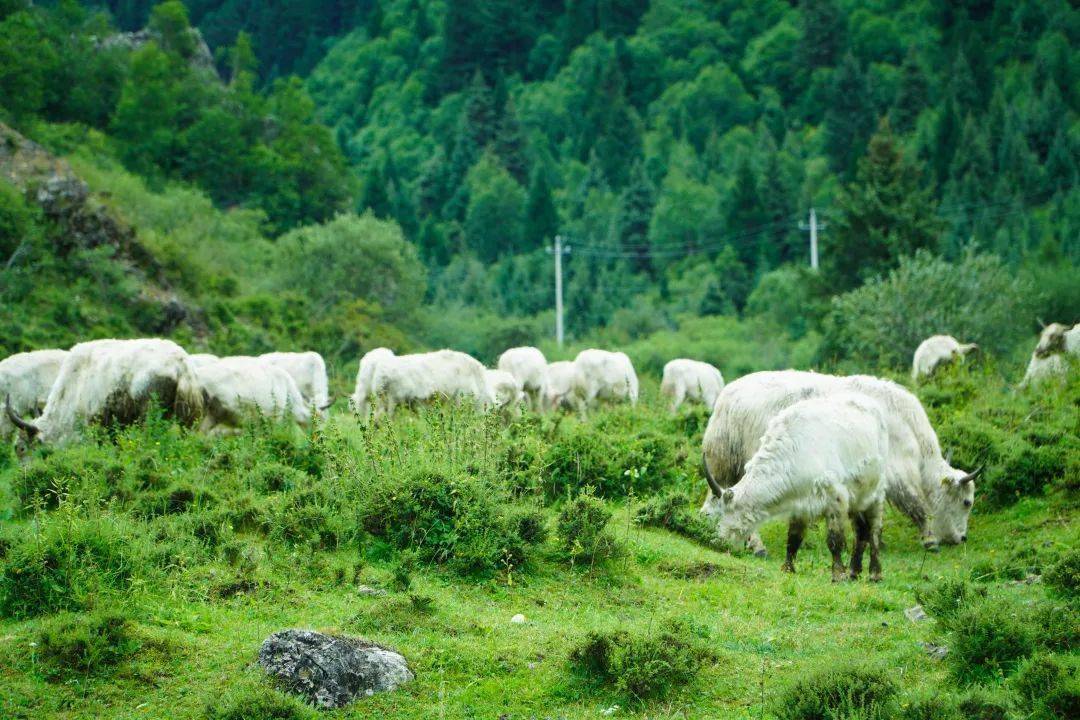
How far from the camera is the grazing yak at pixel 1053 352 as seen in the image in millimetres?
18844

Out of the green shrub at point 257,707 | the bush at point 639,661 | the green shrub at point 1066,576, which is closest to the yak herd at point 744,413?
the green shrub at point 1066,576

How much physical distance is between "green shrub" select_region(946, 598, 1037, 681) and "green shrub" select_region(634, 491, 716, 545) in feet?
15.0

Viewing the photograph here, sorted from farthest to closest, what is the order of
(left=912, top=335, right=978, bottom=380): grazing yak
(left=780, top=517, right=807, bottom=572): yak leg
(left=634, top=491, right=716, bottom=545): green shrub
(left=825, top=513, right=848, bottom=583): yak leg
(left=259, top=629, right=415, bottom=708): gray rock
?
(left=912, top=335, right=978, bottom=380): grazing yak
(left=634, top=491, right=716, bottom=545): green shrub
(left=780, top=517, right=807, bottom=572): yak leg
(left=825, top=513, right=848, bottom=583): yak leg
(left=259, top=629, right=415, bottom=708): gray rock

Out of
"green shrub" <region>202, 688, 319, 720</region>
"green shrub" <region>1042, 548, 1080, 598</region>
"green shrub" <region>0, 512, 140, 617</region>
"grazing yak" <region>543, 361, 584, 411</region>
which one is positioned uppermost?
"green shrub" <region>0, 512, 140, 617</region>

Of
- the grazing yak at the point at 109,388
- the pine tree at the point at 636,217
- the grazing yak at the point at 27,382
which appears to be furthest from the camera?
the pine tree at the point at 636,217

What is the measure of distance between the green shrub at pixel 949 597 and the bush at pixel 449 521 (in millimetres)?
3534

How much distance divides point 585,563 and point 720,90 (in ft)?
350

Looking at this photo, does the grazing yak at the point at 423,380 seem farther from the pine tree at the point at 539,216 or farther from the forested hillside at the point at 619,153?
the pine tree at the point at 539,216

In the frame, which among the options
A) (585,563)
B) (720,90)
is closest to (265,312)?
(585,563)

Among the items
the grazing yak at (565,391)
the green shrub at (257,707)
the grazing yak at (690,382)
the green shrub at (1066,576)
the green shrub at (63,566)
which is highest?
the green shrub at (63,566)

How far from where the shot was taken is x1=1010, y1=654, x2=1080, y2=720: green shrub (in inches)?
282

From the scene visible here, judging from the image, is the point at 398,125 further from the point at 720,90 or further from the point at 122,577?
the point at 122,577

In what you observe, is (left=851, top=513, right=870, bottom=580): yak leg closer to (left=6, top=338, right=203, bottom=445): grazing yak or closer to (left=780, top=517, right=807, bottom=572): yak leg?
(left=780, top=517, right=807, bottom=572): yak leg

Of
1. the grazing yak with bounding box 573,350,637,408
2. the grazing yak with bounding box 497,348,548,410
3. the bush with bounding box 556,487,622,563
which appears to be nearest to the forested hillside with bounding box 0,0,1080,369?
the grazing yak with bounding box 573,350,637,408
